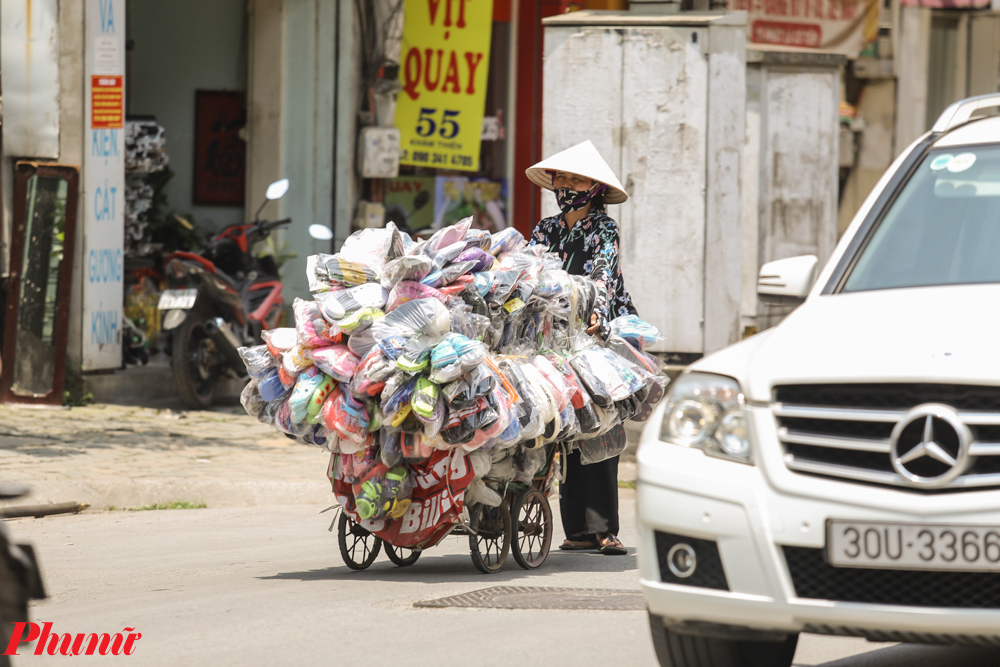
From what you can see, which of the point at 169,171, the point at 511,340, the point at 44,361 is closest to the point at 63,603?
the point at 511,340

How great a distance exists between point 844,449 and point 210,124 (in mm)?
11268

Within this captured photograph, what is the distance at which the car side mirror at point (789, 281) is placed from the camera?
4.39 metres

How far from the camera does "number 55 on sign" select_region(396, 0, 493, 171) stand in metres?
14.7

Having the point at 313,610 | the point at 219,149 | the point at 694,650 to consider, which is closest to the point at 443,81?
the point at 219,149

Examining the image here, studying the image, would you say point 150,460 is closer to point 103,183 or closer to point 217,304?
point 217,304

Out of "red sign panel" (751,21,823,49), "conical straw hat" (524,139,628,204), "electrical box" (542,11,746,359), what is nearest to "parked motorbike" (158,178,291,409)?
"electrical box" (542,11,746,359)

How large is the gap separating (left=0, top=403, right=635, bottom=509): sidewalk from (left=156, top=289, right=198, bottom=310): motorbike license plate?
861mm

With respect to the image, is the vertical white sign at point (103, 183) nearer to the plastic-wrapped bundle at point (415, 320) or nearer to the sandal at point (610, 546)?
the sandal at point (610, 546)

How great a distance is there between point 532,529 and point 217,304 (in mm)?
5824

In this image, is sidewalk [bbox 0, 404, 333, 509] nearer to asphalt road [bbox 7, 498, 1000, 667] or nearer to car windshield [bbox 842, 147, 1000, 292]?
asphalt road [bbox 7, 498, 1000, 667]

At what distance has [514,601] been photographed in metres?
5.27

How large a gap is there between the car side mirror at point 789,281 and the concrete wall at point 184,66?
32.8 ft

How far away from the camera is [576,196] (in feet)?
22.0

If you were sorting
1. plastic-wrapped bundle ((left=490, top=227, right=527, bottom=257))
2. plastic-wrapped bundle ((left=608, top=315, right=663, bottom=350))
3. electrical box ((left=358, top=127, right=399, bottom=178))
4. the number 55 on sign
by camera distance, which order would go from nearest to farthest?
plastic-wrapped bundle ((left=490, top=227, right=527, bottom=257))
plastic-wrapped bundle ((left=608, top=315, right=663, bottom=350))
electrical box ((left=358, top=127, right=399, bottom=178))
the number 55 on sign
